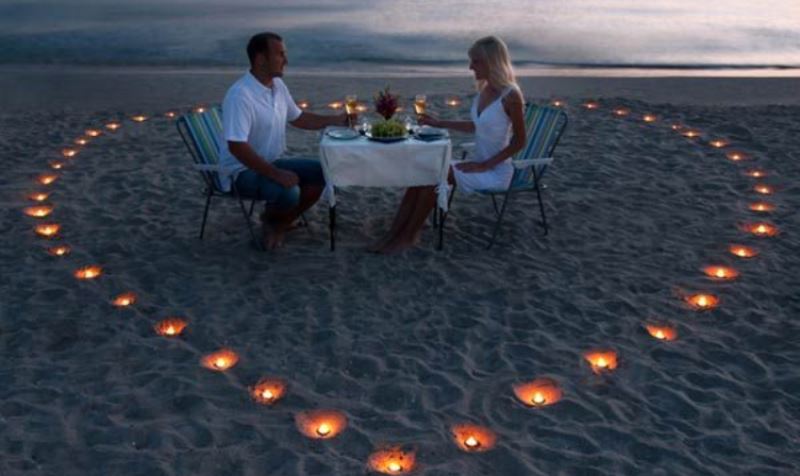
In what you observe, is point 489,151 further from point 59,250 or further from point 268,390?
point 59,250

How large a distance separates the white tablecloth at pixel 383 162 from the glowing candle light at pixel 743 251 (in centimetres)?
196

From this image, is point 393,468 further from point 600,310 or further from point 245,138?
point 245,138

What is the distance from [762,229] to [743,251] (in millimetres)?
480

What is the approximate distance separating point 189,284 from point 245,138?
36.3 inches

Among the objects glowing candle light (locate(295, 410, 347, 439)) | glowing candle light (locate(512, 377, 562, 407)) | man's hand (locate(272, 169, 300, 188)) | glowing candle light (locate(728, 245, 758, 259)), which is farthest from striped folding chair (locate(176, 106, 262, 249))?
glowing candle light (locate(728, 245, 758, 259))

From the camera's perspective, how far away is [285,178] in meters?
4.90

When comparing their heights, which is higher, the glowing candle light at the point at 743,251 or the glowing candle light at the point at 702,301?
the glowing candle light at the point at 743,251

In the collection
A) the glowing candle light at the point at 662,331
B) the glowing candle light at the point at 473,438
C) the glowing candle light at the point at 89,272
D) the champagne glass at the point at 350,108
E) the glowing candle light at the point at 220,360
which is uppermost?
the champagne glass at the point at 350,108

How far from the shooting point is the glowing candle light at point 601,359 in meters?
3.89

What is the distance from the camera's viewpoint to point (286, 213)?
209 inches

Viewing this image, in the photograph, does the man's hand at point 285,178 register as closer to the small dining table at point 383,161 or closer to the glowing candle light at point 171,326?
the small dining table at point 383,161

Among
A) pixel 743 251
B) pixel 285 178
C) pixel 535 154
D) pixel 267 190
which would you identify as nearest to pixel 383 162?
pixel 285 178

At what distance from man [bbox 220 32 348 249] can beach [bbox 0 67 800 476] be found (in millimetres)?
282

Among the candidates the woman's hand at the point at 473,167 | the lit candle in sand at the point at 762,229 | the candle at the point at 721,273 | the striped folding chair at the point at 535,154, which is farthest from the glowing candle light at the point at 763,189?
the woman's hand at the point at 473,167
